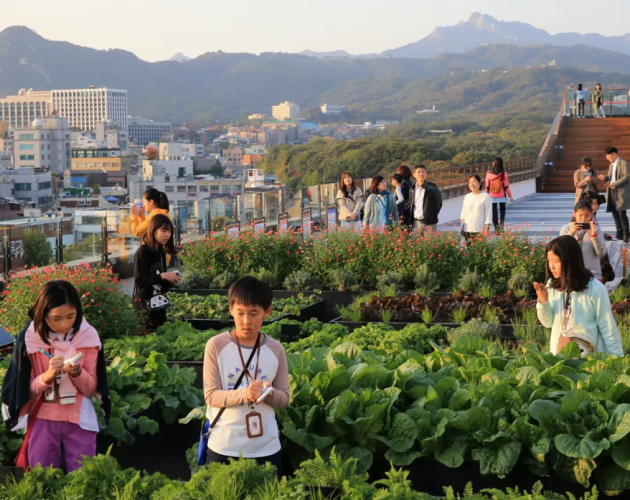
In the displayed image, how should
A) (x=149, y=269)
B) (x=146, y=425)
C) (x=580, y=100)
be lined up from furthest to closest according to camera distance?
(x=580, y=100)
(x=149, y=269)
(x=146, y=425)

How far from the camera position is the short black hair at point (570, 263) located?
19.0ft

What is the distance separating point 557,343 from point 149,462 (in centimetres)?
270

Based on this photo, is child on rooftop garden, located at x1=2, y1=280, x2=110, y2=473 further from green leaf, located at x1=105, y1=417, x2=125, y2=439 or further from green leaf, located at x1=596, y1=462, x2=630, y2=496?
green leaf, located at x1=596, y1=462, x2=630, y2=496

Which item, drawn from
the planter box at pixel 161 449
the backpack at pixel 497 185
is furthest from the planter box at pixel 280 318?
the backpack at pixel 497 185

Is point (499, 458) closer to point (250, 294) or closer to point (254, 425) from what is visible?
point (254, 425)

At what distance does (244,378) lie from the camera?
418 centimetres

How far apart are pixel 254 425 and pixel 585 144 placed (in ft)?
109

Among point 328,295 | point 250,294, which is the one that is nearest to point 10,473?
point 250,294

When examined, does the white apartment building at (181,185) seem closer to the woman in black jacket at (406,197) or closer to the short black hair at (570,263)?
the woman in black jacket at (406,197)

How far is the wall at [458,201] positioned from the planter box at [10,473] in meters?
20.2

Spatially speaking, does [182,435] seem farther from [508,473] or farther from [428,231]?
[428,231]

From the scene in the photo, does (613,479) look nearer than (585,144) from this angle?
Yes

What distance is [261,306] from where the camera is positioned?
412 centimetres

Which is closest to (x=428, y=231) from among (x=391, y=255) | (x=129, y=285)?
(x=391, y=255)
